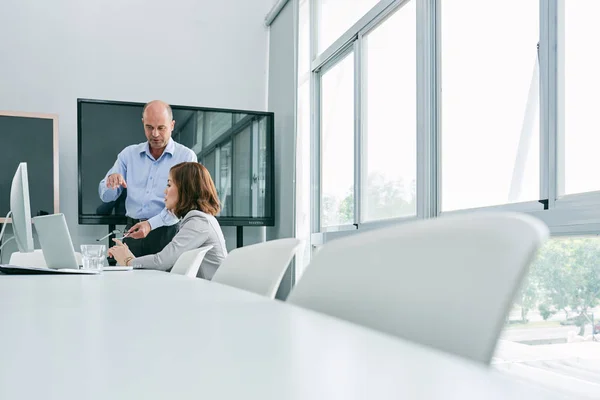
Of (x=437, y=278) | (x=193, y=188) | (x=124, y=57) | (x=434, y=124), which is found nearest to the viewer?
(x=437, y=278)

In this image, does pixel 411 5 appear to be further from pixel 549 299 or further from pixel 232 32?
pixel 232 32

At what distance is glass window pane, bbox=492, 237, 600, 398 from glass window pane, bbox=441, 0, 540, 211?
0.31 metres

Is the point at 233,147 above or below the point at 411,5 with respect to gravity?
below

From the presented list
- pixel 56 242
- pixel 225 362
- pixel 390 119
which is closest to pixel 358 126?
pixel 390 119

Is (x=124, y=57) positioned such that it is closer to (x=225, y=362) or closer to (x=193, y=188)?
(x=193, y=188)

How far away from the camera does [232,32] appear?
5629 millimetres

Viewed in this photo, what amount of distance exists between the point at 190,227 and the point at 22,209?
1.12 m

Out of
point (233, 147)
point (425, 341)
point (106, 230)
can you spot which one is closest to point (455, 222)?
point (425, 341)

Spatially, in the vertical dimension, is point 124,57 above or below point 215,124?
above

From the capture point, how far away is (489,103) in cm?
260

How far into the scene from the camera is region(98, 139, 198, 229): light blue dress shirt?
181 inches

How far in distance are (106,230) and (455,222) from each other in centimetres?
482

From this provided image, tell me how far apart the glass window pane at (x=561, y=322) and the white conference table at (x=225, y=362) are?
1.67 m

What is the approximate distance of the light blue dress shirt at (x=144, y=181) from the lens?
4590 mm
